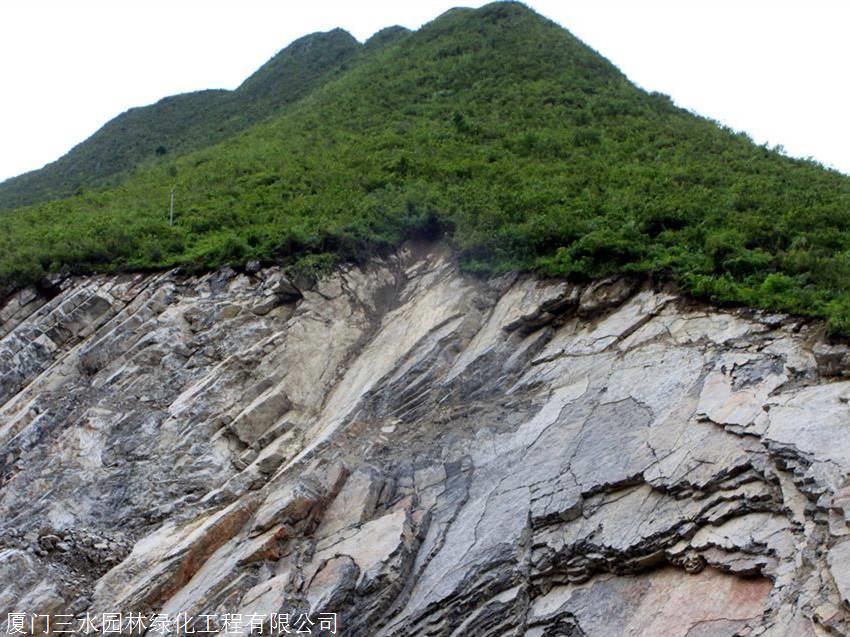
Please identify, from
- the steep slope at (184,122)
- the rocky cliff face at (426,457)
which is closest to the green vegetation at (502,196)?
the rocky cliff face at (426,457)

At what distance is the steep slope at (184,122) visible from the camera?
117 ft

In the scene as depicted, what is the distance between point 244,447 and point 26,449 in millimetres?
3404

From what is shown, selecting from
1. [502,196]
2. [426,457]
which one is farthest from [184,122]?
[426,457]

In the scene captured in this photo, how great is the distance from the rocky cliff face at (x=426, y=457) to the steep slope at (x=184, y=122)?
1851 cm

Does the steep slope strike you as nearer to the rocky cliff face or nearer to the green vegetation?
the green vegetation

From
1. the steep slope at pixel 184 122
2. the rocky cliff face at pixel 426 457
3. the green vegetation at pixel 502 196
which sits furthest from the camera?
the steep slope at pixel 184 122

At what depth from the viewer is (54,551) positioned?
10172 mm

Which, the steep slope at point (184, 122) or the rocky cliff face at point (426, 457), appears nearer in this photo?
the rocky cliff face at point (426, 457)

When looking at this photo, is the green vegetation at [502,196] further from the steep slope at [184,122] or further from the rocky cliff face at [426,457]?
the steep slope at [184,122]

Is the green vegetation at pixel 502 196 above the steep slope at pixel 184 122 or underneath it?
underneath

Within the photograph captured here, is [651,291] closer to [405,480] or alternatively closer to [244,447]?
[405,480]

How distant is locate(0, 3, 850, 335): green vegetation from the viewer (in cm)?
1178

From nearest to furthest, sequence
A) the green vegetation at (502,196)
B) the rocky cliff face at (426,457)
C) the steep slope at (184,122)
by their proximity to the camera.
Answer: the rocky cliff face at (426,457) → the green vegetation at (502,196) → the steep slope at (184,122)

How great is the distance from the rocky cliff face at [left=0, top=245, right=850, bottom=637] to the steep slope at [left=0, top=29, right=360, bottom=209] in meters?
18.5
